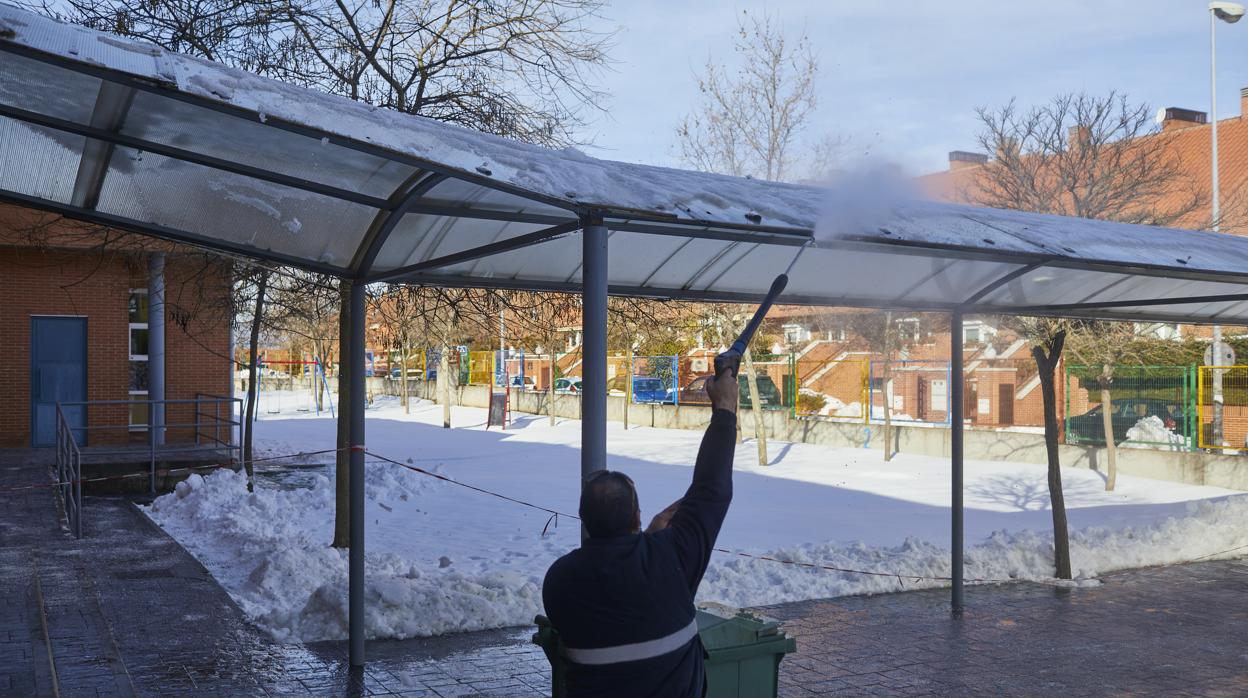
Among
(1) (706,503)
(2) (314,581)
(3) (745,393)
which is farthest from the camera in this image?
(3) (745,393)

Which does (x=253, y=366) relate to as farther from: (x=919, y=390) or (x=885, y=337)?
(x=919, y=390)

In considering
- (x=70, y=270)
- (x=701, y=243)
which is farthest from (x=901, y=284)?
(x=70, y=270)

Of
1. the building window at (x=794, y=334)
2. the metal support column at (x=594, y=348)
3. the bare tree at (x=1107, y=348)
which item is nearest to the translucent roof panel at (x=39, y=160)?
the metal support column at (x=594, y=348)

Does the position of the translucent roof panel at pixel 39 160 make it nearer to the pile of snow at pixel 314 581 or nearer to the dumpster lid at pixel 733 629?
the pile of snow at pixel 314 581

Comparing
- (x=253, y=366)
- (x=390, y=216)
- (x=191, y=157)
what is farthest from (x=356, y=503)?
(x=253, y=366)

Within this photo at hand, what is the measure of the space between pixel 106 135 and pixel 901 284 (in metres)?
5.92

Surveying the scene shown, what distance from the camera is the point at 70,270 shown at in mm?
20859

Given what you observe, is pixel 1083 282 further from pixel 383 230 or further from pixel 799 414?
pixel 799 414

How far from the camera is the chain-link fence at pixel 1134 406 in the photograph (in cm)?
1978

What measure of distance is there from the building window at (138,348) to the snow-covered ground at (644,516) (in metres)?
2.95

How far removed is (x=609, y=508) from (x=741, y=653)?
183 cm

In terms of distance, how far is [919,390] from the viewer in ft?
87.0

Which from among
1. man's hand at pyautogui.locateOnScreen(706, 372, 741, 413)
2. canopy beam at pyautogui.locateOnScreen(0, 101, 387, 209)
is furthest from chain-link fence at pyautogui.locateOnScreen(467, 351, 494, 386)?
man's hand at pyautogui.locateOnScreen(706, 372, 741, 413)

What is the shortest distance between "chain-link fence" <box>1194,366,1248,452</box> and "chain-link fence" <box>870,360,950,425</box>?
6301 millimetres
